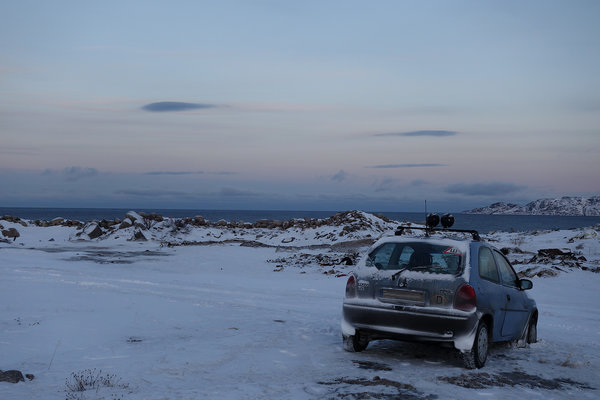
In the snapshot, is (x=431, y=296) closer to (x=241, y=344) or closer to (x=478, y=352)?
(x=478, y=352)

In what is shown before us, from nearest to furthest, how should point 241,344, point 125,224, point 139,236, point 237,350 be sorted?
1. point 237,350
2. point 241,344
3. point 139,236
4. point 125,224

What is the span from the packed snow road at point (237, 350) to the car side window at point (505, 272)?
1074mm

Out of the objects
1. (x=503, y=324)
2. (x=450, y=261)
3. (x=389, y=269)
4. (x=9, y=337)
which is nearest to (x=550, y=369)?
(x=503, y=324)

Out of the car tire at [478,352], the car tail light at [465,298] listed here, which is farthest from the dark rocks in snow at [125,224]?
the car tail light at [465,298]

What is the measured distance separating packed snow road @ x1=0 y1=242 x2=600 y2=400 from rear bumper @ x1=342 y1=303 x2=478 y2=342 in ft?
1.50

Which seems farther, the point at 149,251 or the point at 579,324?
the point at 149,251

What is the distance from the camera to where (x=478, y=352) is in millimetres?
7375

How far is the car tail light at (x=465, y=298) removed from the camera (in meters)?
7.20

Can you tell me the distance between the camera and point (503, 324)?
820cm

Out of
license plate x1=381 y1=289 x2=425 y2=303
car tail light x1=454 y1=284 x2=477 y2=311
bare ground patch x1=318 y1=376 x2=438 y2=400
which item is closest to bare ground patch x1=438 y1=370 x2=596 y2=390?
bare ground patch x1=318 y1=376 x2=438 y2=400

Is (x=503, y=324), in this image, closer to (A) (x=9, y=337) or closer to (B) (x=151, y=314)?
(B) (x=151, y=314)

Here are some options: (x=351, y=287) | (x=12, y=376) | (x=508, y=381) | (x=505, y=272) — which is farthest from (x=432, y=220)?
(x=12, y=376)

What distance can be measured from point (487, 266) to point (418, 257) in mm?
1139

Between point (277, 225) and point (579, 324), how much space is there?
4003cm
